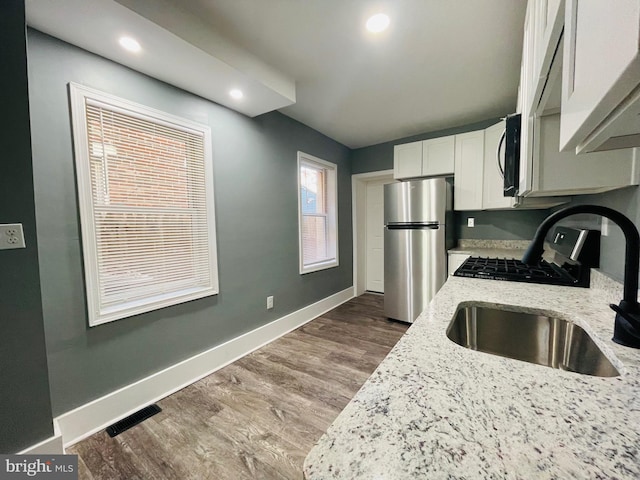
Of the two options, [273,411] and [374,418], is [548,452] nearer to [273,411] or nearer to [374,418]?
[374,418]

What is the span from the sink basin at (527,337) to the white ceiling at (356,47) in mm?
1739

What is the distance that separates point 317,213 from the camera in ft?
11.8

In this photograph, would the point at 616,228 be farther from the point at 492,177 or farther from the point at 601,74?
the point at 492,177

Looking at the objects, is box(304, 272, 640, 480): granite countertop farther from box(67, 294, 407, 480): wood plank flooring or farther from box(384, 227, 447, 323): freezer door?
box(384, 227, 447, 323): freezer door

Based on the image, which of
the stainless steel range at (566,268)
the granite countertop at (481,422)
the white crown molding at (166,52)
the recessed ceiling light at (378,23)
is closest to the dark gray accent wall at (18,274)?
the white crown molding at (166,52)

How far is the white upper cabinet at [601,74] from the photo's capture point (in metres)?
0.25

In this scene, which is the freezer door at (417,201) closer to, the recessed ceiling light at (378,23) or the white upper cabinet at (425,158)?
the white upper cabinet at (425,158)

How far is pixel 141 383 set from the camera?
1.75m

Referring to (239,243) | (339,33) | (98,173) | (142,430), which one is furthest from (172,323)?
(339,33)

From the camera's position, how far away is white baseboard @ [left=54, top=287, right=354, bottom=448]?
58.2 inches

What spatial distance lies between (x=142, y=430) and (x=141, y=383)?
32 cm

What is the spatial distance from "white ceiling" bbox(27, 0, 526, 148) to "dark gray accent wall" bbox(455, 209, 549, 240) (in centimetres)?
122

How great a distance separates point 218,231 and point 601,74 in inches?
91.1

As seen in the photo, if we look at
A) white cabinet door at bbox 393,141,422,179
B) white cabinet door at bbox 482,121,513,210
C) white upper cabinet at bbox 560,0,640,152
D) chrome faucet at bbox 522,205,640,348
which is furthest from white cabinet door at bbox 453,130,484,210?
white upper cabinet at bbox 560,0,640,152
